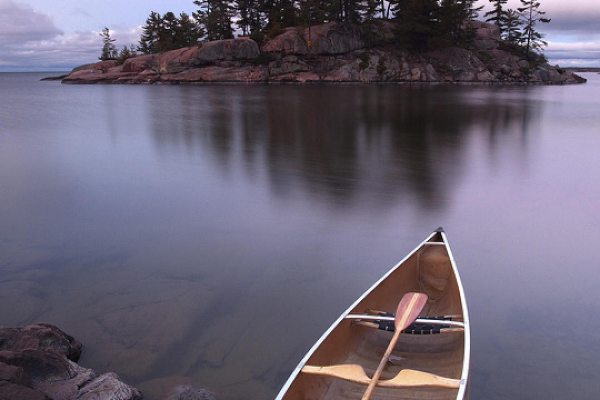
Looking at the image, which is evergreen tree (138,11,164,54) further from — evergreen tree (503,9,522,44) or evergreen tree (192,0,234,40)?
evergreen tree (503,9,522,44)

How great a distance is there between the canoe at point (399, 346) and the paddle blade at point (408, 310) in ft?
0.05

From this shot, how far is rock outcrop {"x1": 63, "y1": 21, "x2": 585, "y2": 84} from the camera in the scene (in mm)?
55312

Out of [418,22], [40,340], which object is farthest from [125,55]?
[40,340]

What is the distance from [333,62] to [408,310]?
54.8 meters

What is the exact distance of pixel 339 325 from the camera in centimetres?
396

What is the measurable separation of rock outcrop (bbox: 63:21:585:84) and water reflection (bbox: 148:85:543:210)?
24.8 m

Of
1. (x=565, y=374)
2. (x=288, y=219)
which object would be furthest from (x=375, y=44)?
(x=565, y=374)

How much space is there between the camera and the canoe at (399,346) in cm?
329

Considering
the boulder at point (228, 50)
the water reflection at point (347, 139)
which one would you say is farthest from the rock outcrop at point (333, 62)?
the water reflection at point (347, 139)

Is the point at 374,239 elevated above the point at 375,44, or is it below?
below

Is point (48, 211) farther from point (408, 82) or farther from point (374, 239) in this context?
point (408, 82)

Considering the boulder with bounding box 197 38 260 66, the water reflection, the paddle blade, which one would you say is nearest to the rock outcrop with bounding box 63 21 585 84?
the boulder with bounding box 197 38 260 66

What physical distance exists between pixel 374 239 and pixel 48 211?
6107 millimetres

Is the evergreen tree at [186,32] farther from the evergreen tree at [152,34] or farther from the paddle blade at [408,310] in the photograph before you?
the paddle blade at [408,310]
